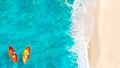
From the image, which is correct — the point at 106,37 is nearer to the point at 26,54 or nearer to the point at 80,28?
the point at 80,28

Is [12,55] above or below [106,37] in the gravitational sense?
below

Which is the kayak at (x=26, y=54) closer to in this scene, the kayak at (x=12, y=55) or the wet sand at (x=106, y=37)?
the kayak at (x=12, y=55)

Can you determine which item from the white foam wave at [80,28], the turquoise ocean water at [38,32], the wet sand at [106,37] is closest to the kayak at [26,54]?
the turquoise ocean water at [38,32]

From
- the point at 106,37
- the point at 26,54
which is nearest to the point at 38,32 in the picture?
the point at 26,54

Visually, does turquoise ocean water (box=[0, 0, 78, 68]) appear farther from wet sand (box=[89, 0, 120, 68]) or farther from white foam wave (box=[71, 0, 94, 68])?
wet sand (box=[89, 0, 120, 68])

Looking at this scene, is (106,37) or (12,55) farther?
(106,37)
